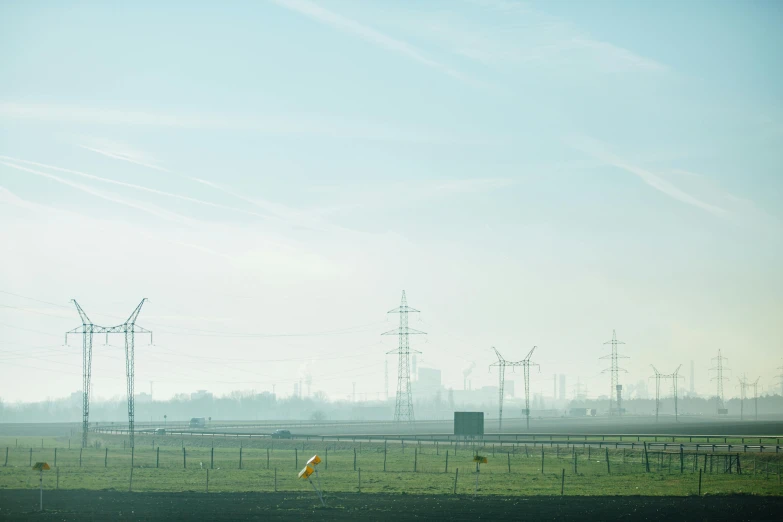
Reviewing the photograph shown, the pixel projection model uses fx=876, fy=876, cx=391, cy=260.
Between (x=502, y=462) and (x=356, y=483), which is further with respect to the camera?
(x=502, y=462)

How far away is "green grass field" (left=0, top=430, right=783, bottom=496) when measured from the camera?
174ft

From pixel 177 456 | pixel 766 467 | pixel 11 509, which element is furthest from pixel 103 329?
pixel 766 467

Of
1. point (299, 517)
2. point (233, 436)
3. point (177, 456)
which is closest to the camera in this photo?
point (299, 517)

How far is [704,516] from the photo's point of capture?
4003cm

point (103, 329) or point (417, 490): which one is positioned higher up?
point (103, 329)

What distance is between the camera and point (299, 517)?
38625mm

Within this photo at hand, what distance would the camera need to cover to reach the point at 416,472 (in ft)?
214

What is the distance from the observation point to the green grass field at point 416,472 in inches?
2092

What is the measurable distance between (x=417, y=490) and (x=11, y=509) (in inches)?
864

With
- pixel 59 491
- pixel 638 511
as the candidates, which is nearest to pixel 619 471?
pixel 638 511

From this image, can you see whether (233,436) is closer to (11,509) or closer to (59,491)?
(59,491)

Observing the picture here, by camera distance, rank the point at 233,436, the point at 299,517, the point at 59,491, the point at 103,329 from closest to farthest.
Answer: the point at 299,517, the point at 59,491, the point at 103,329, the point at 233,436

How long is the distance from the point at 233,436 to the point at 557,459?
5937cm

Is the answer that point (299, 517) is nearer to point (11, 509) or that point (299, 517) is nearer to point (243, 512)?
point (243, 512)
